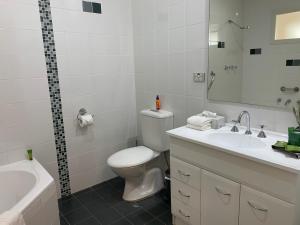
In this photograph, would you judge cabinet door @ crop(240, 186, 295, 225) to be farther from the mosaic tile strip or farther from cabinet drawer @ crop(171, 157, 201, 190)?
the mosaic tile strip

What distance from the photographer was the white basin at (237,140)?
5.10ft

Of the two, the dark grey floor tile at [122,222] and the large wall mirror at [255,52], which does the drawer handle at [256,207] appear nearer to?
the large wall mirror at [255,52]

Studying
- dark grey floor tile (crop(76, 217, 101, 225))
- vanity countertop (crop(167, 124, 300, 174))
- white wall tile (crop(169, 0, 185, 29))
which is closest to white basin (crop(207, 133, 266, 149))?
vanity countertop (crop(167, 124, 300, 174))

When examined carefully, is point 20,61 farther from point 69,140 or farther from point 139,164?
point 139,164

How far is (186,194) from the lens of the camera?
1.73 metres

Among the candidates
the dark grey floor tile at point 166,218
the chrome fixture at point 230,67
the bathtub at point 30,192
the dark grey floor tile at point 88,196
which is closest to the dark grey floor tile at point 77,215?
the dark grey floor tile at point 88,196

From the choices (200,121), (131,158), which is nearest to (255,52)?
(200,121)

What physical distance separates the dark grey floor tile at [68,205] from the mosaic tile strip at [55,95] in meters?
0.08

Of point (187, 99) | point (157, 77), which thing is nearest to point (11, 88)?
point (157, 77)

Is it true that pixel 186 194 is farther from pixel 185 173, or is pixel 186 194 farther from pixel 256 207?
pixel 256 207

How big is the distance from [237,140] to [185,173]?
45 cm

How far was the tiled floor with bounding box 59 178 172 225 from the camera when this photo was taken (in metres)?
2.03

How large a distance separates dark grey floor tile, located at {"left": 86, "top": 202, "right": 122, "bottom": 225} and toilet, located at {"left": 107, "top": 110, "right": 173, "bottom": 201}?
0.67 feet

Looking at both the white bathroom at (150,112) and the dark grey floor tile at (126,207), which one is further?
the dark grey floor tile at (126,207)
